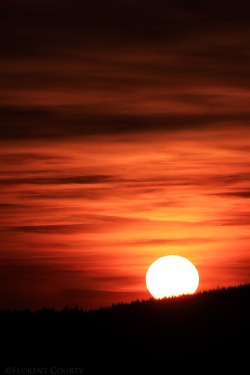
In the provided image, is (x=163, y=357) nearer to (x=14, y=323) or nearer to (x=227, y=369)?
(x=227, y=369)

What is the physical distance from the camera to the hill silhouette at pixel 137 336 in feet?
89.8

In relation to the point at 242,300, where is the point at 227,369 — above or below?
below

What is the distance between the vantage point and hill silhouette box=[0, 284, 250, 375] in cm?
2738

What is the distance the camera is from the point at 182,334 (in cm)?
2984

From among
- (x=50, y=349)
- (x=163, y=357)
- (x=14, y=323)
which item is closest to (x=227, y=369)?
(x=163, y=357)

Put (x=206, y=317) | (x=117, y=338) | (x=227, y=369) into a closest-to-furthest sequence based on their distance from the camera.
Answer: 1. (x=227, y=369)
2. (x=117, y=338)
3. (x=206, y=317)

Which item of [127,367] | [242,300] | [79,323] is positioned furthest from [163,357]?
[242,300]

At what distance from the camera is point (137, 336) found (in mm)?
29516

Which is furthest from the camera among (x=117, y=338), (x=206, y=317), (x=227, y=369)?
(x=206, y=317)

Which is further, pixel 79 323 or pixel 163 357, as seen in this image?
pixel 79 323

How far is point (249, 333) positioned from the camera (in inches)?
1171

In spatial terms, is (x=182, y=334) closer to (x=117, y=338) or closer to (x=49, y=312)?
(x=117, y=338)

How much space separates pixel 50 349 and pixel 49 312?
3.69 meters

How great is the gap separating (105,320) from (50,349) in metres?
3.29
